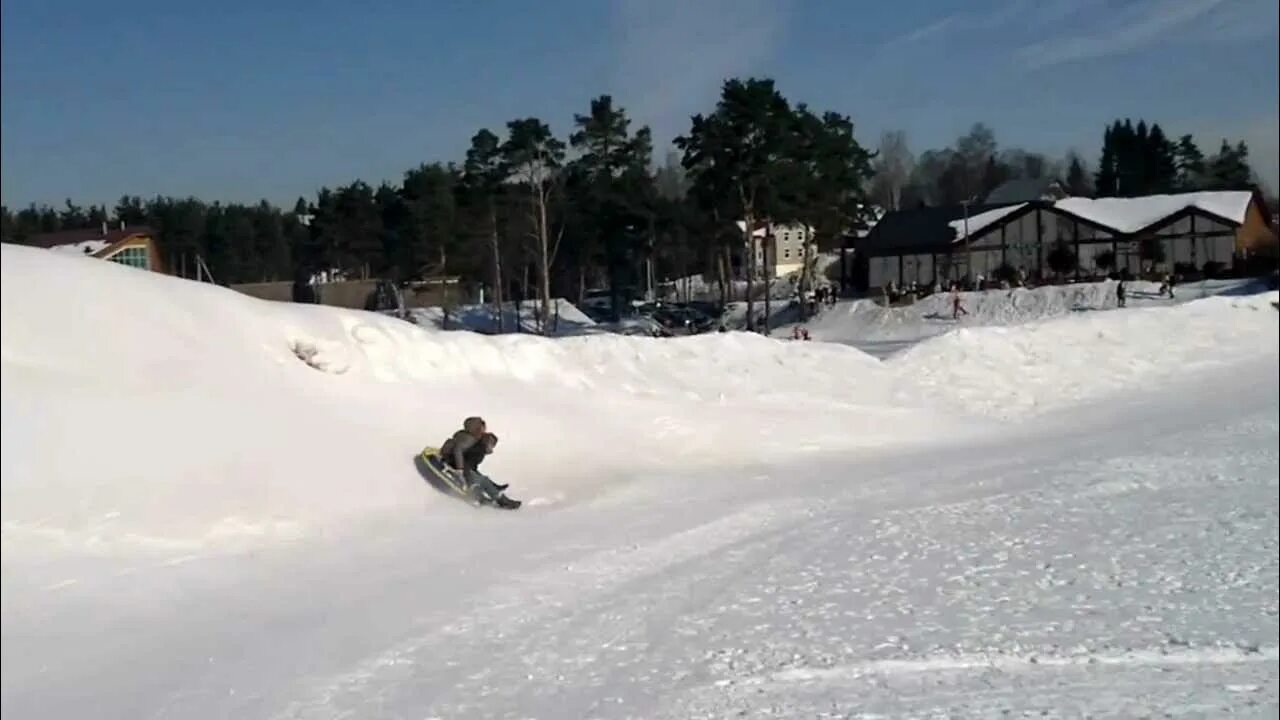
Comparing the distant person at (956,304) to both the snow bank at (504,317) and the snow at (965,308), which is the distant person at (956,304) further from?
the snow bank at (504,317)

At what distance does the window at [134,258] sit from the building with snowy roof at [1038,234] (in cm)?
707

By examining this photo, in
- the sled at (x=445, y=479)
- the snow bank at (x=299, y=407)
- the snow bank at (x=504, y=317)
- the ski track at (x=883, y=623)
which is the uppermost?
the snow bank at (x=504, y=317)

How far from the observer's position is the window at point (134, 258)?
1074cm

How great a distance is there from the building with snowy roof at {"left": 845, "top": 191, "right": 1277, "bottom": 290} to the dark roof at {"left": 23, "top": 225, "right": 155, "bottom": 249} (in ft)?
23.2

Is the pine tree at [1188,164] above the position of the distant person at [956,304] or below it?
above

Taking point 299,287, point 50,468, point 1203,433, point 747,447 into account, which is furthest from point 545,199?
point 1203,433

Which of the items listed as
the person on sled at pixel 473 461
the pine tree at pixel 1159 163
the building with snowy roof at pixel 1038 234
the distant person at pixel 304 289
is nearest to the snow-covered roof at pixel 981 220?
the building with snowy roof at pixel 1038 234

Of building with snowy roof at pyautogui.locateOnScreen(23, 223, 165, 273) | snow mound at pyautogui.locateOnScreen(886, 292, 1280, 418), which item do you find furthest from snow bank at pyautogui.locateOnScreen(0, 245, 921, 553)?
snow mound at pyautogui.locateOnScreen(886, 292, 1280, 418)

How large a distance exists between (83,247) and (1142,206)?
36.0 ft

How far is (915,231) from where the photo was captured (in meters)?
13.6

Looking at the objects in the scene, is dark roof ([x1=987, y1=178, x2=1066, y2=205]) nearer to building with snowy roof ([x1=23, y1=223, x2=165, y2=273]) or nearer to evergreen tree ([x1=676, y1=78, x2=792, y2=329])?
evergreen tree ([x1=676, y1=78, x2=792, y2=329])

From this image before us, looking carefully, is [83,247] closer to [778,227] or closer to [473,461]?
[473,461]

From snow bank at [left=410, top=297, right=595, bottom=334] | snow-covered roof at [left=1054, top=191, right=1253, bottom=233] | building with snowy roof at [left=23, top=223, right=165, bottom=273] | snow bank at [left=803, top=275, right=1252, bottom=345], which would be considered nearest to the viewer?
building with snowy roof at [left=23, top=223, right=165, bottom=273]

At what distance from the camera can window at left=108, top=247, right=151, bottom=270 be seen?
10742 mm
